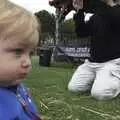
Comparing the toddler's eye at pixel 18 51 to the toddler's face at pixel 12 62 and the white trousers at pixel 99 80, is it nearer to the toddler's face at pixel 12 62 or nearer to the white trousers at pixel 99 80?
the toddler's face at pixel 12 62

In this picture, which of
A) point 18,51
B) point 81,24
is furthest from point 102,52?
point 18,51

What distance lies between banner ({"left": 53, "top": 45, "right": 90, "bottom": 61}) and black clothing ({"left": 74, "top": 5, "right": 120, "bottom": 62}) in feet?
24.6

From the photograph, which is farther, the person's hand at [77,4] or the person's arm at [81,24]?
the person's arm at [81,24]

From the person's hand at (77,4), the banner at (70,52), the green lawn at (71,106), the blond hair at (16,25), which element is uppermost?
the person's hand at (77,4)

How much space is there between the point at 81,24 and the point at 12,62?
529 cm

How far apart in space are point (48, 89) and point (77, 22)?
1.07m

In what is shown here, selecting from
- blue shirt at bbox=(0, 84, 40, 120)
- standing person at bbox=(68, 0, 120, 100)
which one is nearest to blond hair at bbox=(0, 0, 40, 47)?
blue shirt at bbox=(0, 84, 40, 120)

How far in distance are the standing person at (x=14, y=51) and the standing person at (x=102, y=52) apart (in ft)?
14.1

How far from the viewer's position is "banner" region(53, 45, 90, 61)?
15.1 metres

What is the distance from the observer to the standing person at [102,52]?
666 centimetres

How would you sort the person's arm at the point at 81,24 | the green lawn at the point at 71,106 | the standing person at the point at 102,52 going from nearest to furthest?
1. the green lawn at the point at 71,106
2. the standing person at the point at 102,52
3. the person's arm at the point at 81,24

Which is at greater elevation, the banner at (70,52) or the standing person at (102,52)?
the standing person at (102,52)

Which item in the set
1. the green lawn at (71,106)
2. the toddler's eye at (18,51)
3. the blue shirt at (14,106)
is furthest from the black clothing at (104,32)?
the toddler's eye at (18,51)

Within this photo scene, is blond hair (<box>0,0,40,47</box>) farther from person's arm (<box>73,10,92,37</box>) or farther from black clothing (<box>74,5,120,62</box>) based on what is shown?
person's arm (<box>73,10,92,37</box>)
